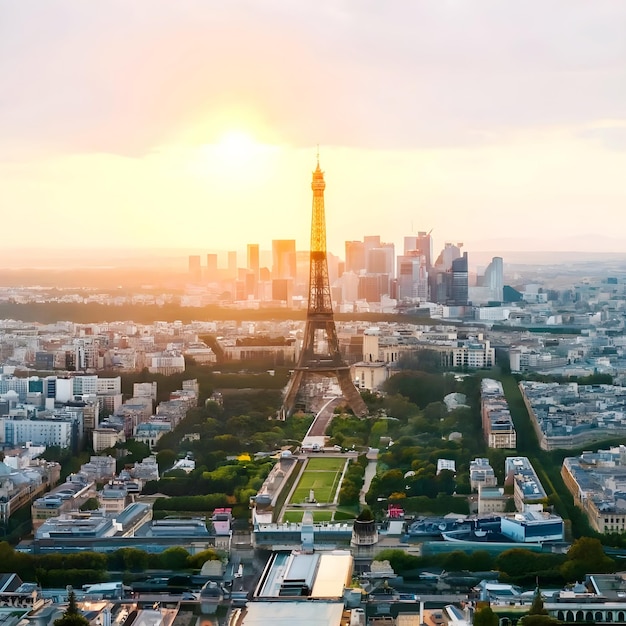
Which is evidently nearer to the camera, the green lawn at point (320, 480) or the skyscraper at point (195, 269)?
the green lawn at point (320, 480)

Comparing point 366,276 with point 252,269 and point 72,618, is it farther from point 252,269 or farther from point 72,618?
point 72,618

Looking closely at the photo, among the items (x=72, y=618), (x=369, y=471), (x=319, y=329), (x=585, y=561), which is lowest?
(x=369, y=471)

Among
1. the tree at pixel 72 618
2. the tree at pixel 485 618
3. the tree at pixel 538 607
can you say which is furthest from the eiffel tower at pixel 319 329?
the tree at pixel 72 618

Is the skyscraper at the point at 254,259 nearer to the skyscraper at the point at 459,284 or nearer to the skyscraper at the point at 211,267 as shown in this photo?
the skyscraper at the point at 211,267

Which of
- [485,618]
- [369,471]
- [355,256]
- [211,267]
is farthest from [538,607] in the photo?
[211,267]

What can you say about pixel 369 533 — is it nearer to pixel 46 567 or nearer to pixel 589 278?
pixel 46 567
